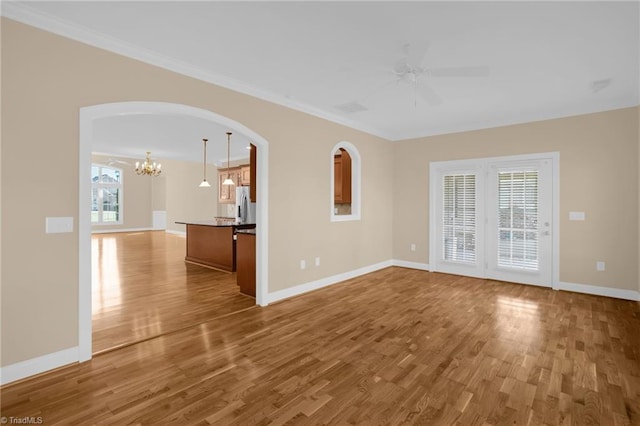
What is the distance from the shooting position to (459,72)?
3271mm

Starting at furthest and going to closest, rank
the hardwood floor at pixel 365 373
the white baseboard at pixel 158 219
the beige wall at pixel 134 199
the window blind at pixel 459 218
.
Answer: the white baseboard at pixel 158 219, the beige wall at pixel 134 199, the window blind at pixel 459 218, the hardwood floor at pixel 365 373

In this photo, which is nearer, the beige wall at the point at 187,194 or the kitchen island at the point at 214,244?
the kitchen island at the point at 214,244

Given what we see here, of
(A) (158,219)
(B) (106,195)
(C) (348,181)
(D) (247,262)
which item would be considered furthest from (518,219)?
(B) (106,195)

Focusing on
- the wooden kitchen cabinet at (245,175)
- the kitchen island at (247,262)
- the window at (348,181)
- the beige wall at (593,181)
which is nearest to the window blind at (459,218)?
the beige wall at (593,181)

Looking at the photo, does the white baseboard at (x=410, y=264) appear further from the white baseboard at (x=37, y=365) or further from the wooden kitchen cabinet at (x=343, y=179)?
the white baseboard at (x=37, y=365)

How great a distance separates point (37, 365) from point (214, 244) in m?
4.25

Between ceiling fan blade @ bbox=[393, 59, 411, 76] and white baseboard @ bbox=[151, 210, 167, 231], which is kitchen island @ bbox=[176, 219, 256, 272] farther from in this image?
white baseboard @ bbox=[151, 210, 167, 231]

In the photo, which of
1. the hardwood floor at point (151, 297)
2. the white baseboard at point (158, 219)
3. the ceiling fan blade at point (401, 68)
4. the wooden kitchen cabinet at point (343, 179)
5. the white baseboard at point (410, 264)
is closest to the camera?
the ceiling fan blade at point (401, 68)

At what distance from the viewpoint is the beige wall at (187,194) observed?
1218 cm

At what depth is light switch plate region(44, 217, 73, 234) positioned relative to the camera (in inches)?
99.2

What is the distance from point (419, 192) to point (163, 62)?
4867 millimetres

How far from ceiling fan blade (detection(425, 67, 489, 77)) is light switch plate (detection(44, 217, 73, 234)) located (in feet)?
12.0

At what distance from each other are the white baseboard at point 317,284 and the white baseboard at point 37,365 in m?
2.08

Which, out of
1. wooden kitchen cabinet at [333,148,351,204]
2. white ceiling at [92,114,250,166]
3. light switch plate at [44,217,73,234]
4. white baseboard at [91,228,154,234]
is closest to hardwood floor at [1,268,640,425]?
light switch plate at [44,217,73,234]
